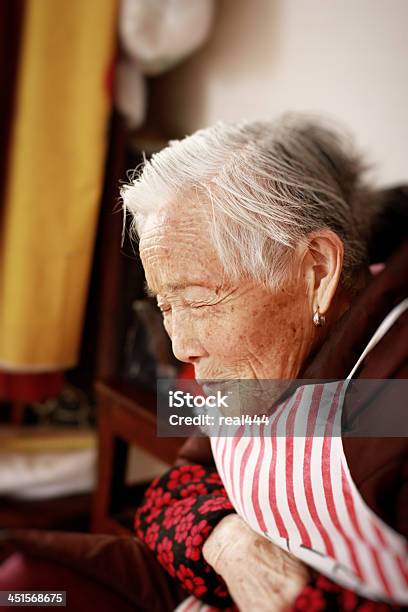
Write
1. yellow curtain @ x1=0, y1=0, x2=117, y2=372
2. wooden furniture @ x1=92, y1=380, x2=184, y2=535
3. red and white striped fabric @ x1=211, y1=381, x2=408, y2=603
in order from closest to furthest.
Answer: red and white striped fabric @ x1=211, y1=381, x2=408, y2=603 → wooden furniture @ x1=92, y1=380, x2=184, y2=535 → yellow curtain @ x1=0, y1=0, x2=117, y2=372

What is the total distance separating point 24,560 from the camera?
63cm

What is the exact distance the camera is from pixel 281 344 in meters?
0.47

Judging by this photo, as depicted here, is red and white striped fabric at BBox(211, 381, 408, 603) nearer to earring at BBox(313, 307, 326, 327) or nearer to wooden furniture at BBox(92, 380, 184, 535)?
earring at BBox(313, 307, 326, 327)

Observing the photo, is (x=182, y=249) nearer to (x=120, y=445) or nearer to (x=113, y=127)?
(x=120, y=445)

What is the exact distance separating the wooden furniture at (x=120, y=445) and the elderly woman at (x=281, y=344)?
0.34 meters

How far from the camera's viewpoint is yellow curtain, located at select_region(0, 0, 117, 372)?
1121mm

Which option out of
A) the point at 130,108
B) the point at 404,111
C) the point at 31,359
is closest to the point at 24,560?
the point at 31,359

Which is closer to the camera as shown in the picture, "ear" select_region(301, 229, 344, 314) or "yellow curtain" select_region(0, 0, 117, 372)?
"ear" select_region(301, 229, 344, 314)

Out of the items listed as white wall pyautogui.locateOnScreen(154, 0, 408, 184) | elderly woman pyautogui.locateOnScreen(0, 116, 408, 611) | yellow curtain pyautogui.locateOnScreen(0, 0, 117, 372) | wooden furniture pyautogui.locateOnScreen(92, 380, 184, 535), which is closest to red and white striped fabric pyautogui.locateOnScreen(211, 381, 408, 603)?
elderly woman pyautogui.locateOnScreen(0, 116, 408, 611)

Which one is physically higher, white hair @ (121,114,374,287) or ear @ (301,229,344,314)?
white hair @ (121,114,374,287)

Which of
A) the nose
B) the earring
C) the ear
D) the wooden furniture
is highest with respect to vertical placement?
the ear

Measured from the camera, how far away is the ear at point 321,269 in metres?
0.46

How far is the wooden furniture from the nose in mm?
353

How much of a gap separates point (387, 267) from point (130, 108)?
89cm
